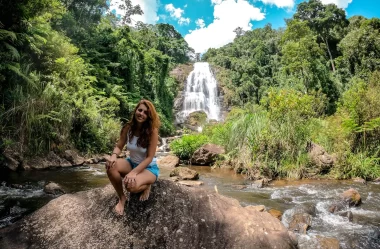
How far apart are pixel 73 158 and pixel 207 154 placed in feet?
16.2

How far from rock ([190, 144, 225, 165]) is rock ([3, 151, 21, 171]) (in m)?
6.18

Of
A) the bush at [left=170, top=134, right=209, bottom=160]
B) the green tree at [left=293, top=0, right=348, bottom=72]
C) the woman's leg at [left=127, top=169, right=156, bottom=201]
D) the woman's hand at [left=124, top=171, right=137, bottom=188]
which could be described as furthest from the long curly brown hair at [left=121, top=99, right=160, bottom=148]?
the green tree at [left=293, top=0, right=348, bottom=72]

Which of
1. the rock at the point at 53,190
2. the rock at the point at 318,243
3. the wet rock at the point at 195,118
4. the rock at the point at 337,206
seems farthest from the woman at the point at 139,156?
the wet rock at the point at 195,118

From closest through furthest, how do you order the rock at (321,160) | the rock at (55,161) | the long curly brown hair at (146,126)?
1. the long curly brown hair at (146,126)
2. the rock at (321,160)
3. the rock at (55,161)

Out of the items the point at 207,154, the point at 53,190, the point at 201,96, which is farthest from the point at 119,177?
the point at 201,96

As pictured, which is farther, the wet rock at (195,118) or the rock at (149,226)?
the wet rock at (195,118)

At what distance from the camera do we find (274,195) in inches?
279

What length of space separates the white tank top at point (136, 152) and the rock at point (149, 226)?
349mm

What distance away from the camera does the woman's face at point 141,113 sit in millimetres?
3207

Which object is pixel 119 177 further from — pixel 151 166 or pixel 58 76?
pixel 58 76

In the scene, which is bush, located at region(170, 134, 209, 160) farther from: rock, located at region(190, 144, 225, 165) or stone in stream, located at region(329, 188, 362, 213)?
stone in stream, located at region(329, 188, 362, 213)

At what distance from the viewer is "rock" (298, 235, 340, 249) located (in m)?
4.25

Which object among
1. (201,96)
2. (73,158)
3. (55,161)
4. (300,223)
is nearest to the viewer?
(300,223)

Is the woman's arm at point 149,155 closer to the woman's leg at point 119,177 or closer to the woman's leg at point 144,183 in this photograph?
the woman's leg at point 144,183
